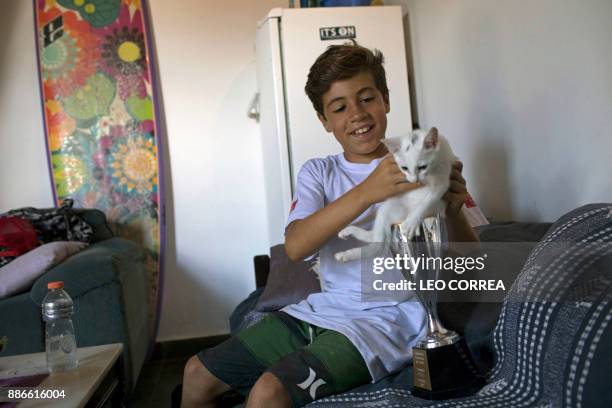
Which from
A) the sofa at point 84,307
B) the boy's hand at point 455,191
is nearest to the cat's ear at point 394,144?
the boy's hand at point 455,191

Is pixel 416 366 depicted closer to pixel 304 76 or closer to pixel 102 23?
pixel 304 76

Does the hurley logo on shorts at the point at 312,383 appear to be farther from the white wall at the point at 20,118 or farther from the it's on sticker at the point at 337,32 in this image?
the white wall at the point at 20,118

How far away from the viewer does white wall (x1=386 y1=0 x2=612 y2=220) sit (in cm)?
124

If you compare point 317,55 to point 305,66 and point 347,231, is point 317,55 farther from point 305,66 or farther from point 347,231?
point 347,231

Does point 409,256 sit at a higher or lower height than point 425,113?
lower

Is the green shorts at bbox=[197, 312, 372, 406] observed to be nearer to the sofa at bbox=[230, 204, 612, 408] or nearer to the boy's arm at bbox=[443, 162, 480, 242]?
the sofa at bbox=[230, 204, 612, 408]

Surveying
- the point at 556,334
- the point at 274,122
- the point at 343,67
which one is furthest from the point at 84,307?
the point at 556,334

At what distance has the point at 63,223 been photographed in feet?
7.93

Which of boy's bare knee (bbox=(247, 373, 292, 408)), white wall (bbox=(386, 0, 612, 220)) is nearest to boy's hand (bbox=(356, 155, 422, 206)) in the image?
boy's bare knee (bbox=(247, 373, 292, 408))

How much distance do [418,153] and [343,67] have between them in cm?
43

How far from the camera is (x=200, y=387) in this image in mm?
1103

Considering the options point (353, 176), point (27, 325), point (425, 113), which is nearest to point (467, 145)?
point (425, 113)

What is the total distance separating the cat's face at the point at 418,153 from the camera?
2.70 ft

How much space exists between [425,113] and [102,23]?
1.71m
